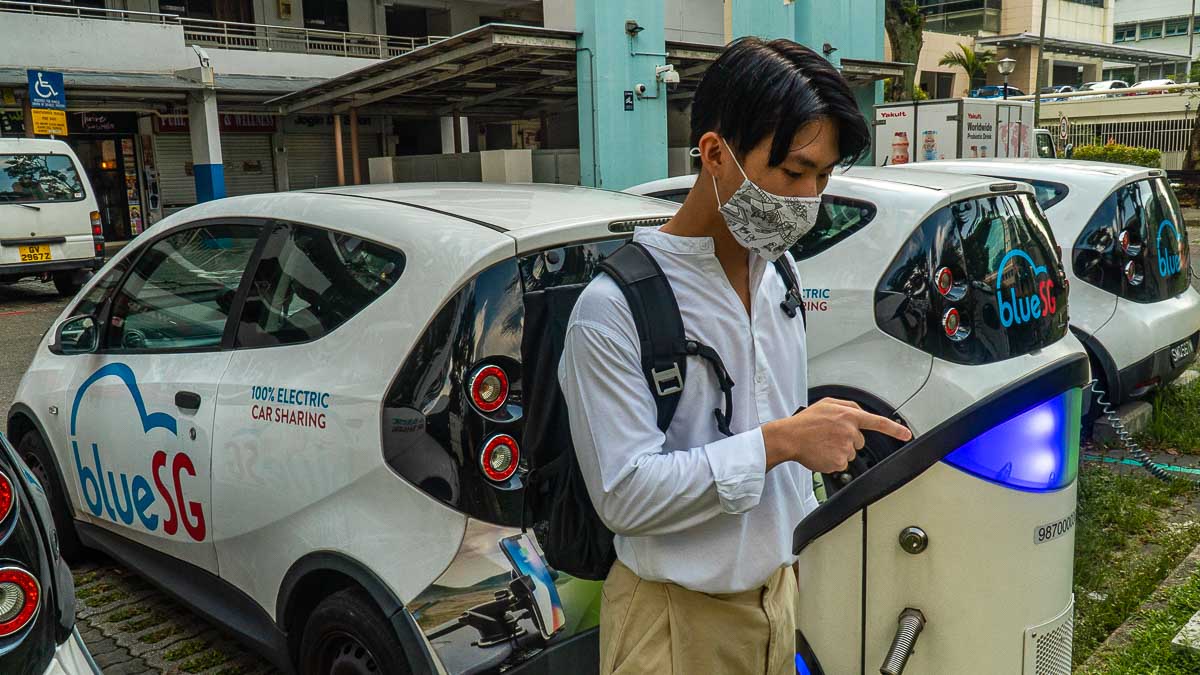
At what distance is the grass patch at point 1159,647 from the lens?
3186 mm

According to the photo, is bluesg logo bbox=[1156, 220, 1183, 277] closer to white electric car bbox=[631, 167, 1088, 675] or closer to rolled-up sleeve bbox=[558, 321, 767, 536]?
white electric car bbox=[631, 167, 1088, 675]

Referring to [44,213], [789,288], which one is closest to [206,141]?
[44,213]

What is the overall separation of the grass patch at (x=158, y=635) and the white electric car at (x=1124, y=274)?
483 cm

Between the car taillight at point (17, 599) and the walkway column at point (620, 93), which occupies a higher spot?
the walkway column at point (620, 93)

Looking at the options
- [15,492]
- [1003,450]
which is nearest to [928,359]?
[1003,450]

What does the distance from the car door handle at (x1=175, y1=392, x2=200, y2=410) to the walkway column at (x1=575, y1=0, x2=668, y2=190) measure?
582 inches

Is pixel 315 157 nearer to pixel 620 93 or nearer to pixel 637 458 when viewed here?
pixel 620 93

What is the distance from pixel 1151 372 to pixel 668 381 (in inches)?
222

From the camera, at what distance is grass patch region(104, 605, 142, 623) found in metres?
4.10

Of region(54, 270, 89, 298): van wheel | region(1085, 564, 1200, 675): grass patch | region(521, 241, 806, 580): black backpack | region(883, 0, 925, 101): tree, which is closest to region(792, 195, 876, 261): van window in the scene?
region(1085, 564, 1200, 675): grass patch

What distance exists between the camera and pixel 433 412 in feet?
8.48

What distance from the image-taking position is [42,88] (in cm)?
1588

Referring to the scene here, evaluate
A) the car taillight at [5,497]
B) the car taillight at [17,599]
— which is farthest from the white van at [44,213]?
the car taillight at [17,599]

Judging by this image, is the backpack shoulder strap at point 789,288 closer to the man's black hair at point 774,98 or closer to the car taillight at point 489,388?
the man's black hair at point 774,98
